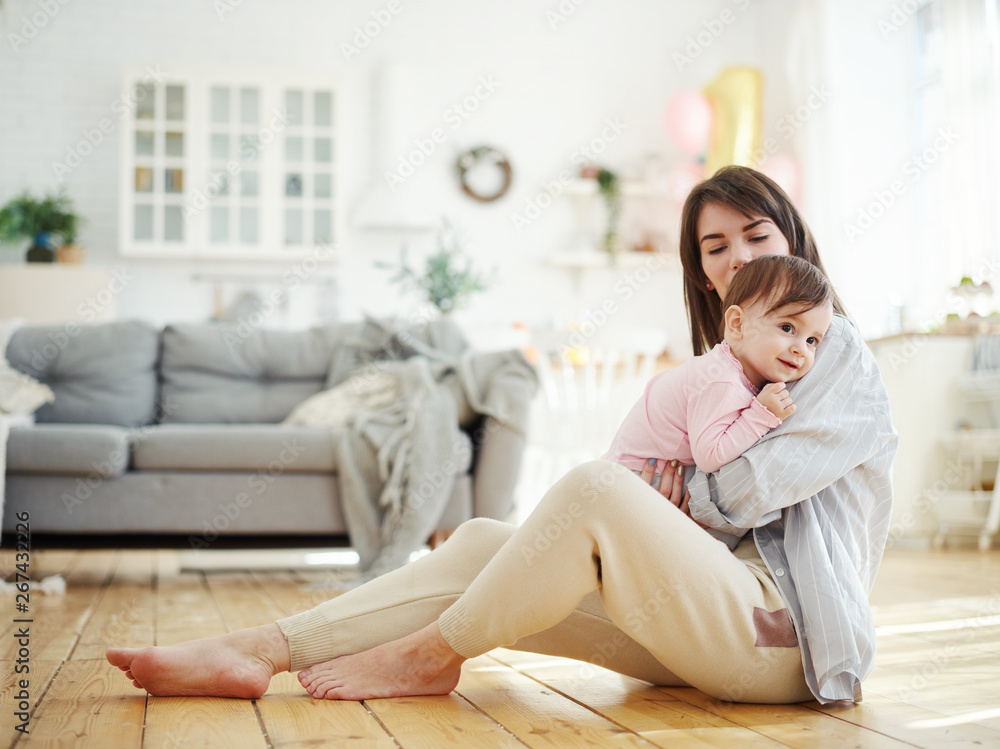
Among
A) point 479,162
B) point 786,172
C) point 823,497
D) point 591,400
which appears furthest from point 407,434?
point 479,162

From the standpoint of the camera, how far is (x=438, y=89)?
584 cm

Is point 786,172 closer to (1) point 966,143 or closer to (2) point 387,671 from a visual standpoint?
(1) point 966,143

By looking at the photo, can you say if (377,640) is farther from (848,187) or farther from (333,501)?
(848,187)

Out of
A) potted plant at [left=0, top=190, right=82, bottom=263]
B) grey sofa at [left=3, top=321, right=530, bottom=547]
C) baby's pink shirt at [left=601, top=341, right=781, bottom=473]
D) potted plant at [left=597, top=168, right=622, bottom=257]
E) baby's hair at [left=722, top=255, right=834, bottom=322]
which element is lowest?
grey sofa at [left=3, top=321, right=530, bottom=547]

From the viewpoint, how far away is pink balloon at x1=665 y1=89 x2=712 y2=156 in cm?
538

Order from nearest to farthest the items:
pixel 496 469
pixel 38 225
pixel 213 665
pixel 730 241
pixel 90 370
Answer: pixel 213 665 < pixel 730 241 < pixel 496 469 < pixel 90 370 < pixel 38 225

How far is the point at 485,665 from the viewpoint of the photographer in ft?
5.33

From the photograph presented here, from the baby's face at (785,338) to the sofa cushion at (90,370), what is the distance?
2.59 meters

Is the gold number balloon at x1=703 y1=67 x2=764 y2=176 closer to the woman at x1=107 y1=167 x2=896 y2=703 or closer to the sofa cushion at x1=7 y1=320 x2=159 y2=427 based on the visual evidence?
the sofa cushion at x1=7 y1=320 x2=159 y2=427

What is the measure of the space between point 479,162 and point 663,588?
4975 millimetres

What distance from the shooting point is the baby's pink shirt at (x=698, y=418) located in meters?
1.18

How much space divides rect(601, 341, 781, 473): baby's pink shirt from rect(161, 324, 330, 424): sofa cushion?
2.17 metres

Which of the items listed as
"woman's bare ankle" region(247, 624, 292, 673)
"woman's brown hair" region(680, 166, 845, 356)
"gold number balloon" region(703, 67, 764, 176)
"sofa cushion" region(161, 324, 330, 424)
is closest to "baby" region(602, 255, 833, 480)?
"woman's brown hair" region(680, 166, 845, 356)

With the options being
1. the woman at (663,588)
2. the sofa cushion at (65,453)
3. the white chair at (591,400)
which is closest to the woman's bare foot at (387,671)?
the woman at (663,588)
